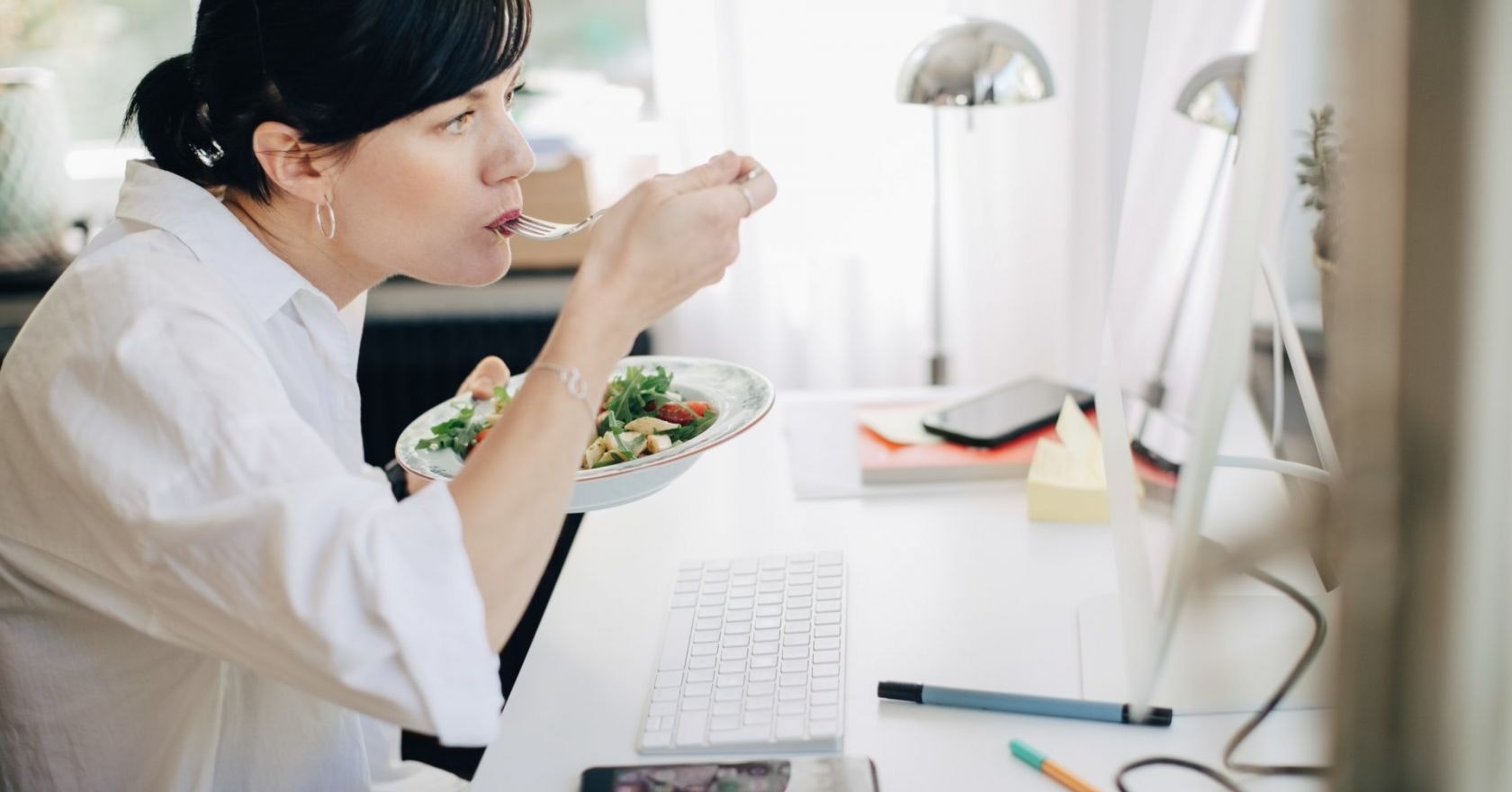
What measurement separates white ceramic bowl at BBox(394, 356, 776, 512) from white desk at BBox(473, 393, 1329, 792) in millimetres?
104

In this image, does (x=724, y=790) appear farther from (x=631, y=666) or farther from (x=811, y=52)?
(x=811, y=52)

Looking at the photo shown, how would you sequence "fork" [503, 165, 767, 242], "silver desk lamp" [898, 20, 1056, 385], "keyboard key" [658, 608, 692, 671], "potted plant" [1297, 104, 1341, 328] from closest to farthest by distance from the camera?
"potted plant" [1297, 104, 1341, 328], "keyboard key" [658, 608, 692, 671], "fork" [503, 165, 767, 242], "silver desk lamp" [898, 20, 1056, 385]

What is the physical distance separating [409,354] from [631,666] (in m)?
1.64

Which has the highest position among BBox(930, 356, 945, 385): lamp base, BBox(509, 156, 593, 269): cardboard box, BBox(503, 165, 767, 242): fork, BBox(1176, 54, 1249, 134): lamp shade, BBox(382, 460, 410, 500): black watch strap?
BBox(1176, 54, 1249, 134): lamp shade

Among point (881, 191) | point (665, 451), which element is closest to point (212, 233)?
point (665, 451)

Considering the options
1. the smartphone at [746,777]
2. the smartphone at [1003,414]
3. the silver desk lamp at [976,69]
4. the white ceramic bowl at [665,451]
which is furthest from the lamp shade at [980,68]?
the smartphone at [746,777]

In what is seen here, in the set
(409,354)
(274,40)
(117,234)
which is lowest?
(409,354)

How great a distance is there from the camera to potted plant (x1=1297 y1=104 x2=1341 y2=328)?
0.43m

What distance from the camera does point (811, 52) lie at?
7.43 feet

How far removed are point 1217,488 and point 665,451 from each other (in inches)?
19.4

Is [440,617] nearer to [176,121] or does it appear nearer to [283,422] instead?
[283,422]

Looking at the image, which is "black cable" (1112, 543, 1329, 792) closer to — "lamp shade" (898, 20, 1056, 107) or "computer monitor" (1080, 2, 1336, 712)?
"computer monitor" (1080, 2, 1336, 712)

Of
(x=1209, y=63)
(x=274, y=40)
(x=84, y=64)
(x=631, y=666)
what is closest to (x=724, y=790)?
(x=631, y=666)

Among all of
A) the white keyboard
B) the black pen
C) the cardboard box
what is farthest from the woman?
the cardboard box
